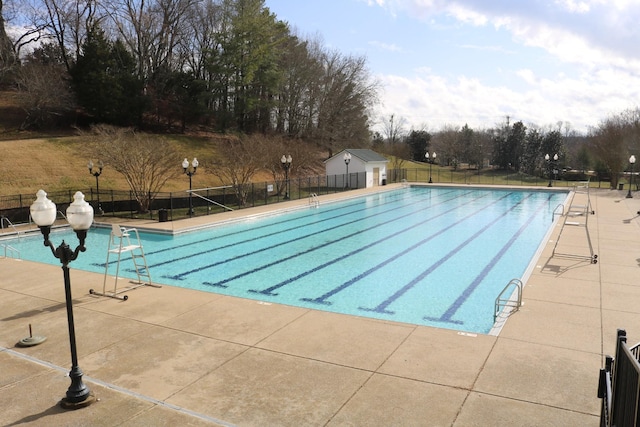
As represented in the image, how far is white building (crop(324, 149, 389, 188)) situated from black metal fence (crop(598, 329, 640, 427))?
31.3 m

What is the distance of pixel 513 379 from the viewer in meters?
5.51

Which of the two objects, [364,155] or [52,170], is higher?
[364,155]

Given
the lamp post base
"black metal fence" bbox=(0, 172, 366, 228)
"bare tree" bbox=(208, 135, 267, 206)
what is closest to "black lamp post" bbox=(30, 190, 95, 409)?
the lamp post base

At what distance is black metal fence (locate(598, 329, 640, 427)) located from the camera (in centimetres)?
279

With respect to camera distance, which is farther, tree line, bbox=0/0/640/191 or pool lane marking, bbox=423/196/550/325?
tree line, bbox=0/0/640/191

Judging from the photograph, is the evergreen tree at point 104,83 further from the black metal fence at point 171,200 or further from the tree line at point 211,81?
the black metal fence at point 171,200

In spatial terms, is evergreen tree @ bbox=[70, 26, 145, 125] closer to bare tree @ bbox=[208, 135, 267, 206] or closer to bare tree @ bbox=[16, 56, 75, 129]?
bare tree @ bbox=[16, 56, 75, 129]

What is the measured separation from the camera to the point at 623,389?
10.6ft

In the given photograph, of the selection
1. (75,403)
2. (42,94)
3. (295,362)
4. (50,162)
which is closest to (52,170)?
(50,162)

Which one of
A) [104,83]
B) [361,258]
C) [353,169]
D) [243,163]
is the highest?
[104,83]

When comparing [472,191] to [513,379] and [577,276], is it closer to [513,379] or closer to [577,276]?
[577,276]

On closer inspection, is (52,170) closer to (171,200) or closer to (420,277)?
(171,200)

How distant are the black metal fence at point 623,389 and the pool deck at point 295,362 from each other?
838 millimetres

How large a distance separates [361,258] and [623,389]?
11166 millimetres
